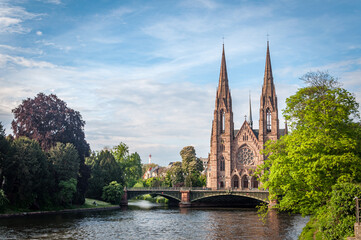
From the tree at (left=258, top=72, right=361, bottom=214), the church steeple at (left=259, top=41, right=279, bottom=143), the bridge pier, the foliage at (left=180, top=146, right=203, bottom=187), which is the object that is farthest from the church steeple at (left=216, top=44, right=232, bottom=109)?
the tree at (left=258, top=72, right=361, bottom=214)

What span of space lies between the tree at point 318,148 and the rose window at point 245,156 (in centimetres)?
8294

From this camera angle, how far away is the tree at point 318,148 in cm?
2622

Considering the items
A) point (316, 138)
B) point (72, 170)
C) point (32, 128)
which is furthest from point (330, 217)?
point (32, 128)

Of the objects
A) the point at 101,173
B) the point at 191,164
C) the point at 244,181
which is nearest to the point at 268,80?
the point at 244,181

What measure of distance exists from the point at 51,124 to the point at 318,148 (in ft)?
191

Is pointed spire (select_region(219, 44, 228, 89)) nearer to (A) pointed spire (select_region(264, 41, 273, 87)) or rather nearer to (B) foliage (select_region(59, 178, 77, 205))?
(A) pointed spire (select_region(264, 41, 273, 87))

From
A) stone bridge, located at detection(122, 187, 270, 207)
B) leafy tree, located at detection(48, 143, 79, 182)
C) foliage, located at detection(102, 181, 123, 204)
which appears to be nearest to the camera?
leafy tree, located at detection(48, 143, 79, 182)

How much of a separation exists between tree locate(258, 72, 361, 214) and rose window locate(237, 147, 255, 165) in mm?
82941

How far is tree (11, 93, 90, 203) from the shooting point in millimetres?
72125

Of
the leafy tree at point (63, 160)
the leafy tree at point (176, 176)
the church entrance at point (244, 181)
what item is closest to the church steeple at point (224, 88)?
the church entrance at point (244, 181)

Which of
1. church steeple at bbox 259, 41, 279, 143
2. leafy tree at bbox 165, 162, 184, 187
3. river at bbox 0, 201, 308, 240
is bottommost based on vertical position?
river at bbox 0, 201, 308, 240

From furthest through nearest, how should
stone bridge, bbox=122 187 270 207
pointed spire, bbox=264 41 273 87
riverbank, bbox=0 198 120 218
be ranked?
pointed spire, bbox=264 41 273 87
stone bridge, bbox=122 187 270 207
riverbank, bbox=0 198 120 218

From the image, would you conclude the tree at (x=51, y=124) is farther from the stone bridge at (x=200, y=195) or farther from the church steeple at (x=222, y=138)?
the church steeple at (x=222, y=138)

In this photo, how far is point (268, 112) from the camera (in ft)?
378
